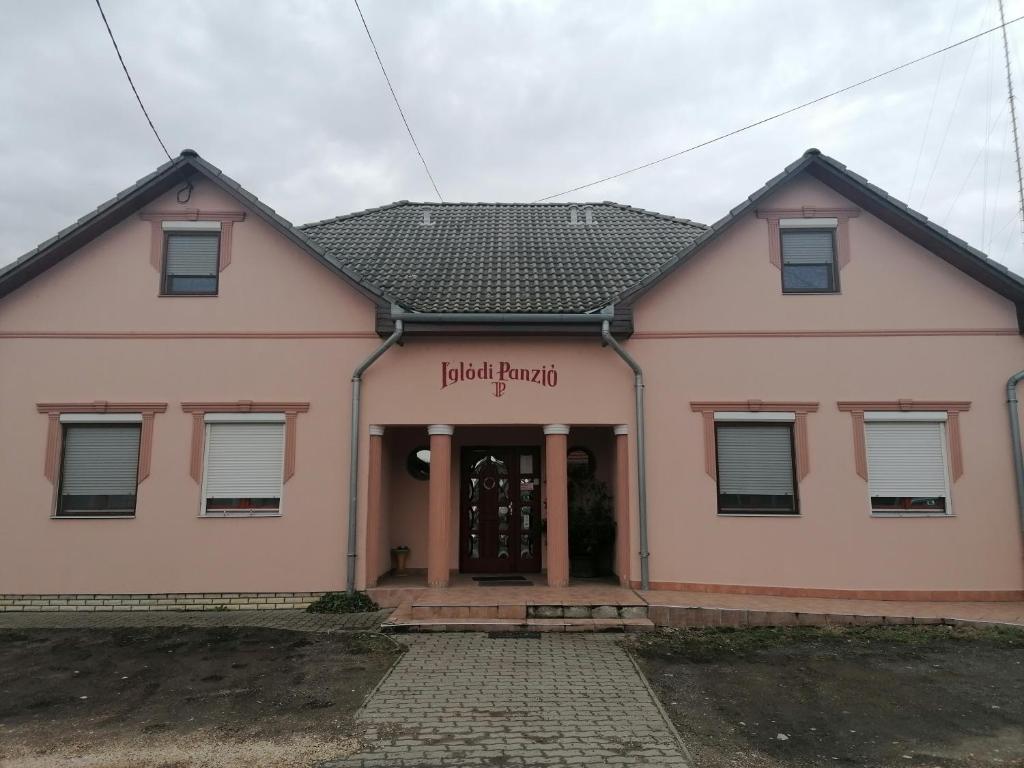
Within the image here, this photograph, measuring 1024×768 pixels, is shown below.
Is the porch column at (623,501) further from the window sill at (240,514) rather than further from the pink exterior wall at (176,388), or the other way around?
the window sill at (240,514)

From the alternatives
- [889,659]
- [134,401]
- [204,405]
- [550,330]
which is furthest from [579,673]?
[134,401]

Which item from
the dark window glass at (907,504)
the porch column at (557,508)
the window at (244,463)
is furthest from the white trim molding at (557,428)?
the dark window glass at (907,504)

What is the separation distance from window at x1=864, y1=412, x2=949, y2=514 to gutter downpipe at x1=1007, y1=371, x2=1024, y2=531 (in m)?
0.94

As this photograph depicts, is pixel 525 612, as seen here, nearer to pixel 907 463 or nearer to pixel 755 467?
pixel 755 467

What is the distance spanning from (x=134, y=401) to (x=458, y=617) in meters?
5.82

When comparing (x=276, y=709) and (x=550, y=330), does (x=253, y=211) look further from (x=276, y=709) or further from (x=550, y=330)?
(x=276, y=709)

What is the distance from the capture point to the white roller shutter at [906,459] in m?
9.87

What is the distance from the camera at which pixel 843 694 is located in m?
6.20

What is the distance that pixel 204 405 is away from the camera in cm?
1006

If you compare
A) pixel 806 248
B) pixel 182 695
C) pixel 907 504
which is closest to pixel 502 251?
pixel 806 248

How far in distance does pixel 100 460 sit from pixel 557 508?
6.85 m

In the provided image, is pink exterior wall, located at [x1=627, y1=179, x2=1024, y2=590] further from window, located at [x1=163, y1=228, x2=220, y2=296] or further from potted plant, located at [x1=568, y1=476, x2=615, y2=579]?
window, located at [x1=163, y1=228, x2=220, y2=296]

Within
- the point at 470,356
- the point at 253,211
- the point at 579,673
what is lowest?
the point at 579,673

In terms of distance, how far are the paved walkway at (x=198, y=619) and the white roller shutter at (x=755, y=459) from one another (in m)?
5.35
